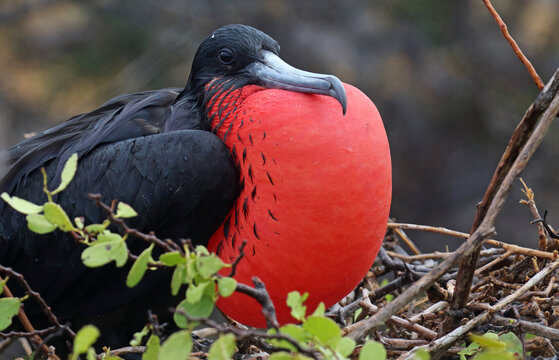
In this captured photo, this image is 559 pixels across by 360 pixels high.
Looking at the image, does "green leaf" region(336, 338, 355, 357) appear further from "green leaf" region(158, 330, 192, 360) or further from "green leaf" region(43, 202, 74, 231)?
"green leaf" region(43, 202, 74, 231)

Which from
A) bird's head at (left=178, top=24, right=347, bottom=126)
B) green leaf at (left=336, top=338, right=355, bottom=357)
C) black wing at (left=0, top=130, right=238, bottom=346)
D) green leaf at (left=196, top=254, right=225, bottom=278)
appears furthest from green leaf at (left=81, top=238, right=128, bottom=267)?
bird's head at (left=178, top=24, right=347, bottom=126)

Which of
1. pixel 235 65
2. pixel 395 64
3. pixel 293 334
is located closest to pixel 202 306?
pixel 293 334

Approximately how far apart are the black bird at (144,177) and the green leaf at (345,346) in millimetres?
726

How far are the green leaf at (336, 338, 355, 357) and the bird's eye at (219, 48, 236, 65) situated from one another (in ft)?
3.56

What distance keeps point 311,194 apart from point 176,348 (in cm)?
65

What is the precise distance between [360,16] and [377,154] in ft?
13.5

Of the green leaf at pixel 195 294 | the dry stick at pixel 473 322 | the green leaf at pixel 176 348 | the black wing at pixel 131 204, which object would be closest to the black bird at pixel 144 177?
the black wing at pixel 131 204

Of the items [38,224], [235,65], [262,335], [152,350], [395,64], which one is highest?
[235,65]

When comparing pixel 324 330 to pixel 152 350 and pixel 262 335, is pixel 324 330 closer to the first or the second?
pixel 262 335

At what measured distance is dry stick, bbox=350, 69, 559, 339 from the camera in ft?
4.67

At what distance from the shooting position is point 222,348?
1.17m

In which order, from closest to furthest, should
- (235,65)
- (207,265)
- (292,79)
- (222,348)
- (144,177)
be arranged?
1. (222,348)
2. (207,265)
3. (292,79)
4. (144,177)
5. (235,65)

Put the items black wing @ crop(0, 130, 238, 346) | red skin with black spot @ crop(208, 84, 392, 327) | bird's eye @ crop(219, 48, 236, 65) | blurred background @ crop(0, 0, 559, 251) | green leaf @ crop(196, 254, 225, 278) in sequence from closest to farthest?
green leaf @ crop(196, 254, 225, 278) → red skin with black spot @ crop(208, 84, 392, 327) → black wing @ crop(0, 130, 238, 346) → bird's eye @ crop(219, 48, 236, 65) → blurred background @ crop(0, 0, 559, 251)

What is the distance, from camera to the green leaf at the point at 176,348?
118 cm
